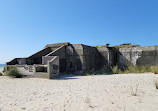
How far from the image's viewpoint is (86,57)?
11.7 m

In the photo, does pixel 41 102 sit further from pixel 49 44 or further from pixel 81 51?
pixel 49 44

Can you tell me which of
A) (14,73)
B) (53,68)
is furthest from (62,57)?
(14,73)

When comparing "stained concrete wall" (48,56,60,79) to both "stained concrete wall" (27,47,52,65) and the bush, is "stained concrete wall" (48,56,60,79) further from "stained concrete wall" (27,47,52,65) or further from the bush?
"stained concrete wall" (27,47,52,65)

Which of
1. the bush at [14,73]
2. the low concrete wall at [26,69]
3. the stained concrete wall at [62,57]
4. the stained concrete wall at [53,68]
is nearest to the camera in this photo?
the stained concrete wall at [53,68]

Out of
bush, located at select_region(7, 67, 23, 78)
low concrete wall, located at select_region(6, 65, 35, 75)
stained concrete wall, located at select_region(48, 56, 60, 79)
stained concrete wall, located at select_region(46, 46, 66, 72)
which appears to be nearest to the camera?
stained concrete wall, located at select_region(48, 56, 60, 79)

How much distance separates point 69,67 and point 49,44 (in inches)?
167

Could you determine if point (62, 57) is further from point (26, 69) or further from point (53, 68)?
point (26, 69)

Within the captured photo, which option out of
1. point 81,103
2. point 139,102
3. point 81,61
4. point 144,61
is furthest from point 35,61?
point 144,61

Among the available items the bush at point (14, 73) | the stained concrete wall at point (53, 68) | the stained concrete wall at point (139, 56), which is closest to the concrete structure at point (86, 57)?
the stained concrete wall at point (139, 56)

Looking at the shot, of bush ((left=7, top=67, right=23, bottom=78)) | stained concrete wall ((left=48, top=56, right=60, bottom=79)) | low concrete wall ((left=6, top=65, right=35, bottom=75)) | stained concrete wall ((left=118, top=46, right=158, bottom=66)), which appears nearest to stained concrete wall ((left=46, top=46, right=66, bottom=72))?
stained concrete wall ((left=48, top=56, right=60, bottom=79))

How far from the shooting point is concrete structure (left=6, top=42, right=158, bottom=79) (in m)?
10.8

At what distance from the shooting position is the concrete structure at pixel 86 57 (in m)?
10.8

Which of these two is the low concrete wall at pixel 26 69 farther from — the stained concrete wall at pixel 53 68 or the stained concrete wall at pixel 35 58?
the stained concrete wall at pixel 53 68

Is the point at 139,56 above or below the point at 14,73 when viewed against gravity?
above
